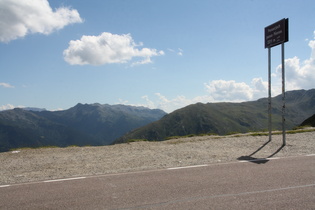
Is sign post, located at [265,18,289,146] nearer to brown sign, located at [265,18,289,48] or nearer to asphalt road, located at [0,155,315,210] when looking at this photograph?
brown sign, located at [265,18,289,48]

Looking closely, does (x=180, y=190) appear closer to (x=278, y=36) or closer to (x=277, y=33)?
(x=278, y=36)

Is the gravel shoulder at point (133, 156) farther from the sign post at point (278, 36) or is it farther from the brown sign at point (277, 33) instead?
the brown sign at point (277, 33)

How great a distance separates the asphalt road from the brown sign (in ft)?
26.9

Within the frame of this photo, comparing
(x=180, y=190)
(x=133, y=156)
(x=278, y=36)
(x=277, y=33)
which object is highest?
Result: (x=277, y=33)

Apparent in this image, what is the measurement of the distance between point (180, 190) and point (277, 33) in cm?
1240

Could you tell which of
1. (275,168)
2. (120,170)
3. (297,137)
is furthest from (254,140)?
(120,170)

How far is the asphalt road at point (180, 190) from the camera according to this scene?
6164mm

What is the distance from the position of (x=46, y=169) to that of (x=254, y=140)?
41.1 feet

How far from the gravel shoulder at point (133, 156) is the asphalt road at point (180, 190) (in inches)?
47.7

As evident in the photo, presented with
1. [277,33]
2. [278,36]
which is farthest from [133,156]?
[277,33]

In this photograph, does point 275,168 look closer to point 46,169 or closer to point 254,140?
point 254,140

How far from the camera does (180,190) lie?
719cm

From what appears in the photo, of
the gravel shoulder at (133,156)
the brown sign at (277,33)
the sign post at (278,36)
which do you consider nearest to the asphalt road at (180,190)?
the gravel shoulder at (133,156)

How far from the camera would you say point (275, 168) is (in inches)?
373
